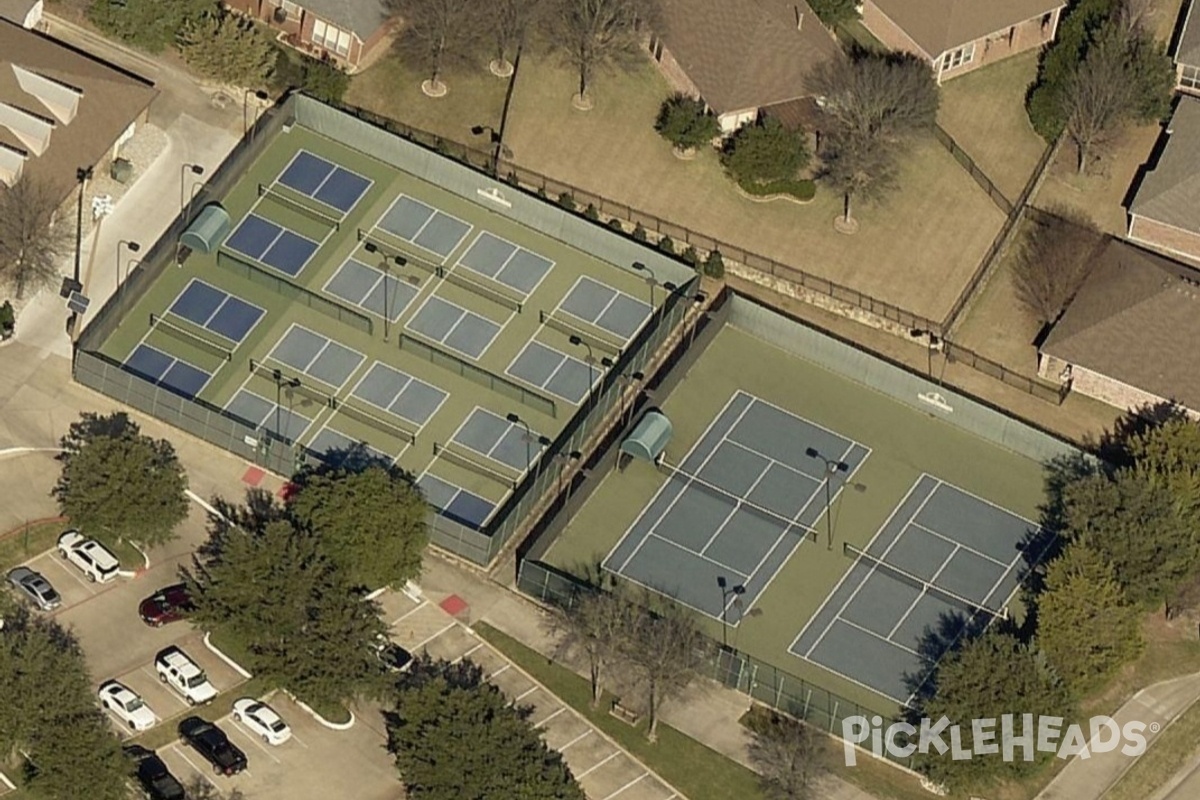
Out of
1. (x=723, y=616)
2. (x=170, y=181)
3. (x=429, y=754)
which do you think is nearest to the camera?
(x=429, y=754)

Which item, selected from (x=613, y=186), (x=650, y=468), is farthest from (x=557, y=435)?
(x=613, y=186)

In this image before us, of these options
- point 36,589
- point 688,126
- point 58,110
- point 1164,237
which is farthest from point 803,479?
point 58,110

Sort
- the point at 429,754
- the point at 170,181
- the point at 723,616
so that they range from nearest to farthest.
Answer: the point at 429,754
the point at 723,616
the point at 170,181

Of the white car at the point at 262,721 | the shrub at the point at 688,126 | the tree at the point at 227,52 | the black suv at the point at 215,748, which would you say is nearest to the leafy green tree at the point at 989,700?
the white car at the point at 262,721

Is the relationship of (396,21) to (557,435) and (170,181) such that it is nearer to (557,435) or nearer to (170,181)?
(170,181)

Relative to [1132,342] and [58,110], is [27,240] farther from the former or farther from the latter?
[1132,342]

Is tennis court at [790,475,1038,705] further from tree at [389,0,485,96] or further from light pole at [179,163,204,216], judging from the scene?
light pole at [179,163,204,216]

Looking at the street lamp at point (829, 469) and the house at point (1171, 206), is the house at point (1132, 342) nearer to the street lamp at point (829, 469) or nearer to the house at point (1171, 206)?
the house at point (1171, 206)
